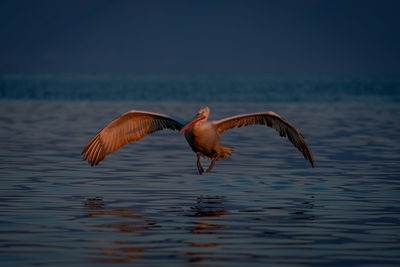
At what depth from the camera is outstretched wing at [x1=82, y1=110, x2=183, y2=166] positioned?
51.2 ft

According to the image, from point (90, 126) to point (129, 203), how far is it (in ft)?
57.6

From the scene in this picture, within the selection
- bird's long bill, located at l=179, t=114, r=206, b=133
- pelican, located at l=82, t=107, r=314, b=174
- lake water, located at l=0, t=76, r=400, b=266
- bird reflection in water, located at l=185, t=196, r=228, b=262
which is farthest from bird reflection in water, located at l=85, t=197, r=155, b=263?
pelican, located at l=82, t=107, r=314, b=174

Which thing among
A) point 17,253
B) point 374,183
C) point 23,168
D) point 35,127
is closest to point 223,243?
point 17,253

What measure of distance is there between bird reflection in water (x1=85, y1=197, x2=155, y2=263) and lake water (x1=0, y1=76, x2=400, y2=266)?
0.02m

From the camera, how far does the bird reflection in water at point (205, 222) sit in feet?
30.5

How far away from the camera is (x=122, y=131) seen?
52.3 ft

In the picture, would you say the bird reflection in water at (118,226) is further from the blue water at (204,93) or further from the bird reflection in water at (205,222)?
the blue water at (204,93)

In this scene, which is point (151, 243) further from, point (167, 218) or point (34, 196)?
point (34, 196)

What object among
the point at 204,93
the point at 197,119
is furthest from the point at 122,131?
the point at 204,93

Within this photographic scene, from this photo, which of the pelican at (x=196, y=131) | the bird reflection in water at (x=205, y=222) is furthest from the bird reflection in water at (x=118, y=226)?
the pelican at (x=196, y=131)

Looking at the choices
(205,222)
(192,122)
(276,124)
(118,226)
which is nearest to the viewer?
(118,226)

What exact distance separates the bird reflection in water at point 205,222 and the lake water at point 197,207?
2 centimetres

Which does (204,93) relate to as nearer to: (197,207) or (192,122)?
(192,122)

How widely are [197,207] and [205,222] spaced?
1.21m
